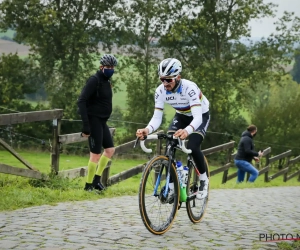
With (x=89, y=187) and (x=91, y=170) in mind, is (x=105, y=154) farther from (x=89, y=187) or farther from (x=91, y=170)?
(x=89, y=187)

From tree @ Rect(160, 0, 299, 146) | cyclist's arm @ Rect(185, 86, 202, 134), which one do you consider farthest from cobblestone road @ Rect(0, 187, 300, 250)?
tree @ Rect(160, 0, 299, 146)

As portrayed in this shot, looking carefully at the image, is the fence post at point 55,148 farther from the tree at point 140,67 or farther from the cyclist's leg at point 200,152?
the tree at point 140,67

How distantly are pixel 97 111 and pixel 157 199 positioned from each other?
339 centimetres

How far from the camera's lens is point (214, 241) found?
6.32 m

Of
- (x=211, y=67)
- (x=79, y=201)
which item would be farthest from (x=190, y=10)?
(x=79, y=201)

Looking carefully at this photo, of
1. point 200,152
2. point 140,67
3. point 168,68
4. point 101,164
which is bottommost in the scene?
point 101,164

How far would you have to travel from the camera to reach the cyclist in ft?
22.2

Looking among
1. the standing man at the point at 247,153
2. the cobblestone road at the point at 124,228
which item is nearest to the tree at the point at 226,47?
the standing man at the point at 247,153

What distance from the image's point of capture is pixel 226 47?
48000 mm

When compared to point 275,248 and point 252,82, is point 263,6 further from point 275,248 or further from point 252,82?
point 275,248

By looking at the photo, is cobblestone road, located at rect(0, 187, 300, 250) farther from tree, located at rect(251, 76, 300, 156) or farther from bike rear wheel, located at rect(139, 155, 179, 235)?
tree, located at rect(251, 76, 300, 156)

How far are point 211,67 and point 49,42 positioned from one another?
1231cm

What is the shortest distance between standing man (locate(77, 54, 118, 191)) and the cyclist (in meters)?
2.30

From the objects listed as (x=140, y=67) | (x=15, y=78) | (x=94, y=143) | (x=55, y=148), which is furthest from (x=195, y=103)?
(x=15, y=78)
